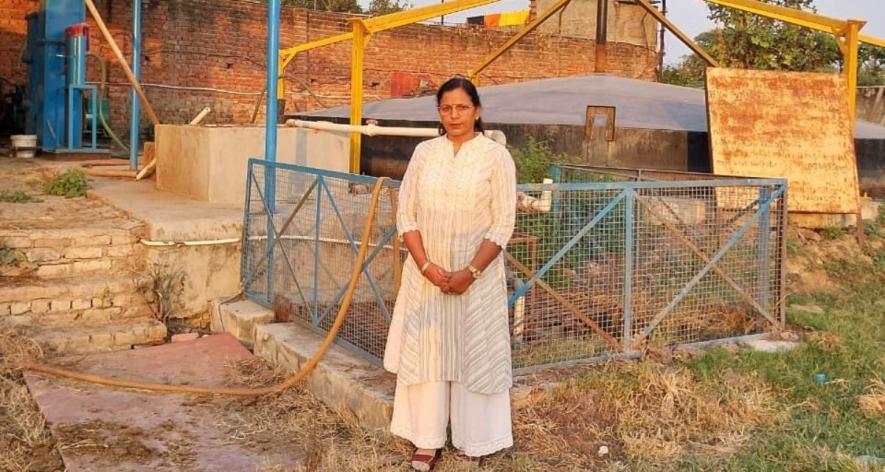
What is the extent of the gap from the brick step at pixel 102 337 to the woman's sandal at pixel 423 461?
2529mm

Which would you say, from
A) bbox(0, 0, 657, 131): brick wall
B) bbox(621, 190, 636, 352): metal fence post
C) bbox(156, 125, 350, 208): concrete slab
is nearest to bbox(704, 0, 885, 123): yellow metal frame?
bbox(156, 125, 350, 208): concrete slab

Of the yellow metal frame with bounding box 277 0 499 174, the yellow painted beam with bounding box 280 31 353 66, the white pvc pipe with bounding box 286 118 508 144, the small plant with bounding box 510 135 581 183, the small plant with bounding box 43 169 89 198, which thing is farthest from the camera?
the yellow painted beam with bounding box 280 31 353 66

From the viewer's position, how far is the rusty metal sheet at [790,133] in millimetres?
7711

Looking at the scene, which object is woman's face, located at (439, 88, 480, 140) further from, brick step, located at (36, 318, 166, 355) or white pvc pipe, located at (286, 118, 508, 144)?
brick step, located at (36, 318, 166, 355)

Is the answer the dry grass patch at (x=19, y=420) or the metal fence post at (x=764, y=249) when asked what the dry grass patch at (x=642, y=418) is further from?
the dry grass patch at (x=19, y=420)

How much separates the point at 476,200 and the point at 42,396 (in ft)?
8.16

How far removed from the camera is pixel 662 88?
12.2 meters

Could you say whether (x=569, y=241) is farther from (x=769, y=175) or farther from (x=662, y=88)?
(x=662, y=88)

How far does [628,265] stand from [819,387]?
1.11 metres

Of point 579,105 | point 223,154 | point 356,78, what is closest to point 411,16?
point 356,78

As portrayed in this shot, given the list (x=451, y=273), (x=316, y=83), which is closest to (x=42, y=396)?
(x=451, y=273)

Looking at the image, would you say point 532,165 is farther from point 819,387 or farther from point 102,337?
point 102,337

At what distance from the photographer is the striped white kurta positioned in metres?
3.38

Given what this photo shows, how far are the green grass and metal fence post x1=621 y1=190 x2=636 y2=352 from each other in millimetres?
365
